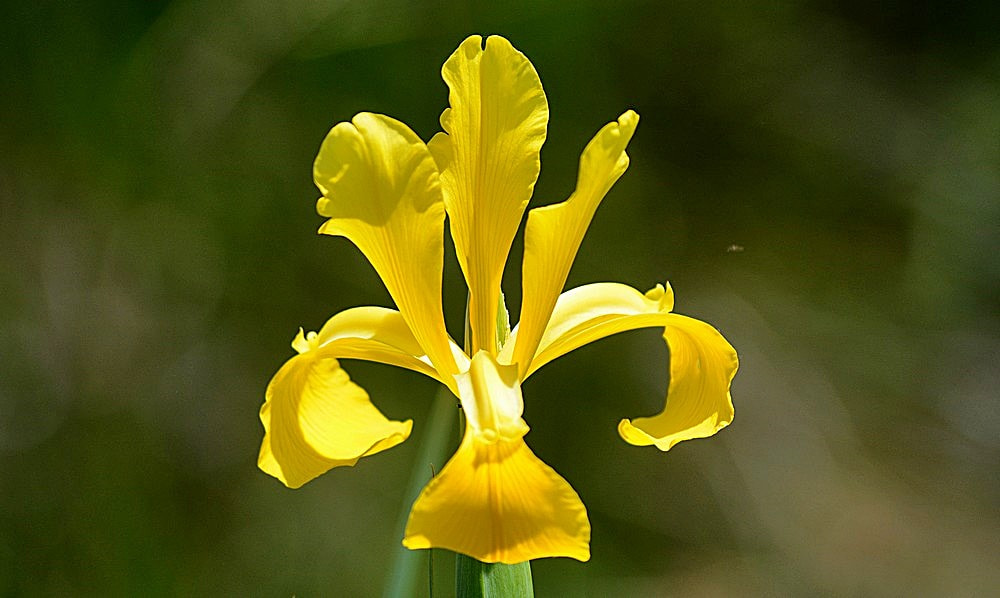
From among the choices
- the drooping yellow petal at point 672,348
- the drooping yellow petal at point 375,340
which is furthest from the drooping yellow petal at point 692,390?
the drooping yellow petal at point 375,340

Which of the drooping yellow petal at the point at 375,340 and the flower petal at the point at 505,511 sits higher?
the drooping yellow petal at the point at 375,340

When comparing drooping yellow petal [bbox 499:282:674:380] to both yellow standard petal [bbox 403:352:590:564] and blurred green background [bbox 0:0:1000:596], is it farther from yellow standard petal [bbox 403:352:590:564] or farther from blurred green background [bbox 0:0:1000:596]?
blurred green background [bbox 0:0:1000:596]

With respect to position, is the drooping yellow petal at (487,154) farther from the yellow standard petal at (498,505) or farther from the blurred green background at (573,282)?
the blurred green background at (573,282)

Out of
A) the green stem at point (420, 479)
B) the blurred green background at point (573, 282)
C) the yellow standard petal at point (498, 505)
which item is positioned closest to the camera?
the yellow standard petal at point (498, 505)

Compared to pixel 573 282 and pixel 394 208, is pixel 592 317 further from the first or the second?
pixel 573 282

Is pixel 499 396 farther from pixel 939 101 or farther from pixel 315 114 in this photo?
pixel 939 101

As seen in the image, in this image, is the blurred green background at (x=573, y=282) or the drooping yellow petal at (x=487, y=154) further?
the blurred green background at (x=573, y=282)

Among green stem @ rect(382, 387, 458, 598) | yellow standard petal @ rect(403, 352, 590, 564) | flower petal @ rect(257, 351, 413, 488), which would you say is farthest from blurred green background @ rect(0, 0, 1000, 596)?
yellow standard petal @ rect(403, 352, 590, 564)

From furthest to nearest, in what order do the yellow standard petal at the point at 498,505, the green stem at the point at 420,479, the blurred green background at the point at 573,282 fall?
the blurred green background at the point at 573,282 < the green stem at the point at 420,479 < the yellow standard petal at the point at 498,505
